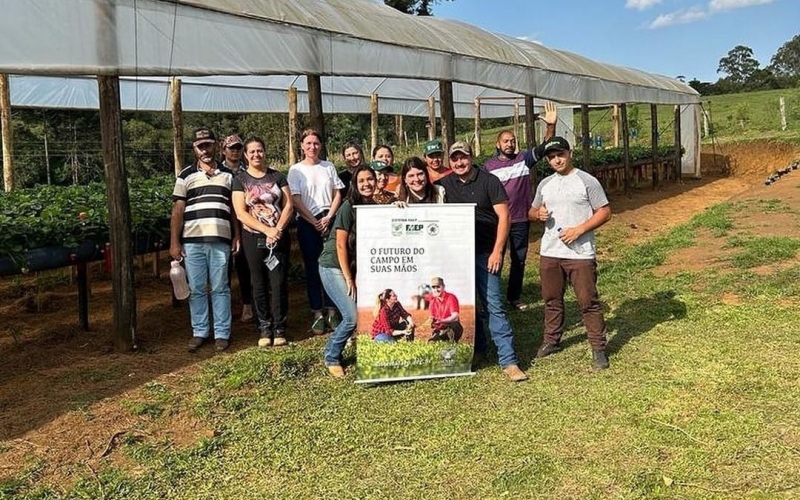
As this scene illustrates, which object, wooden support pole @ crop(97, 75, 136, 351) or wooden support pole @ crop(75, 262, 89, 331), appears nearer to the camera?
wooden support pole @ crop(97, 75, 136, 351)

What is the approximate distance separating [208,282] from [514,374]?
2.44m

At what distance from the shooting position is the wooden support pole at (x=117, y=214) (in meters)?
4.95

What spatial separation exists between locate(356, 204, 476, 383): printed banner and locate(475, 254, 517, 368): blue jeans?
17 centimetres

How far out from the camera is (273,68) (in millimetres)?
6109

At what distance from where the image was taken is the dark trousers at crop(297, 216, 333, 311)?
222 inches

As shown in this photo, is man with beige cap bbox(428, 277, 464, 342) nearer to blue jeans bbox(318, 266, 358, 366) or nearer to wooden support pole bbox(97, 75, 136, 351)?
blue jeans bbox(318, 266, 358, 366)

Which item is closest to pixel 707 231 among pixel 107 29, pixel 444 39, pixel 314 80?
pixel 444 39

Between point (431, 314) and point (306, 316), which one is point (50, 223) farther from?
point (431, 314)

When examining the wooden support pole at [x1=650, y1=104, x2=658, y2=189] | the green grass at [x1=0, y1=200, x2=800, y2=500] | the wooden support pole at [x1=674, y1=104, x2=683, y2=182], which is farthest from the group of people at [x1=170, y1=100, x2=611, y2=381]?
the wooden support pole at [x1=674, y1=104, x2=683, y2=182]

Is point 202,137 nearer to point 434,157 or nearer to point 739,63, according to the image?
point 434,157

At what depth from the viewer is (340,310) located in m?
4.61

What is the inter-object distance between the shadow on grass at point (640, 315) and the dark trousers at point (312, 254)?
236 cm

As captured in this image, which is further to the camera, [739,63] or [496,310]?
[739,63]

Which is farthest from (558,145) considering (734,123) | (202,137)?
(734,123)
